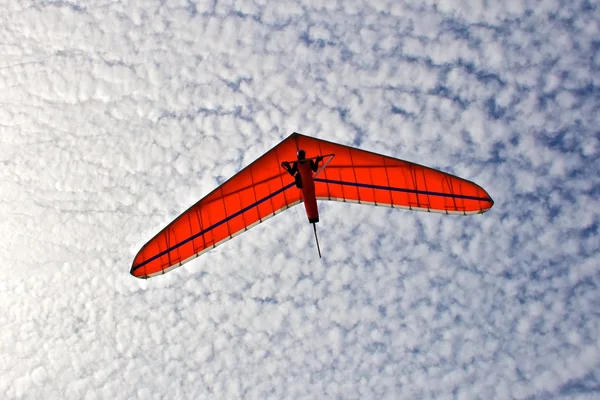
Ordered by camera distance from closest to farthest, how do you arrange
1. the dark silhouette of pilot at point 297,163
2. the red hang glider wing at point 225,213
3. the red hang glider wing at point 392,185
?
the dark silhouette of pilot at point 297,163 < the red hang glider wing at point 225,213 < the red hang glider wing at point 392,185

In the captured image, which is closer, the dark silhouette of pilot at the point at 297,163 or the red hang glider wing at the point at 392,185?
the dark silhouette of pilot at the point at 297,163

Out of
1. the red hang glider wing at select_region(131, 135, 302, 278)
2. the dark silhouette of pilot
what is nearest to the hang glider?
the red hang glider wing at select_region(131, 135, 302, 278)

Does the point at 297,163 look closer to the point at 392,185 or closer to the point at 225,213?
the point at 225,213

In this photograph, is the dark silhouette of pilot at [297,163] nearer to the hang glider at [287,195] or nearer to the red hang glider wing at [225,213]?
the hang glider at [287,195]

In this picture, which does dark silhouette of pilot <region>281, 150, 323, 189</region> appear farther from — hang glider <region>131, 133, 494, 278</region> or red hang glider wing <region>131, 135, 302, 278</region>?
red hang glider wing <region>131, 135, 302, 278</region>

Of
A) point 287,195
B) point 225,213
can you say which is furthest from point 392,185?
point 225,213

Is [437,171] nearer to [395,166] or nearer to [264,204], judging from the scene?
[395,166]

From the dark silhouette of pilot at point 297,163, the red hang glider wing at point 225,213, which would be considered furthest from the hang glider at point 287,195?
the dark silhouette of pilot at point 297,163

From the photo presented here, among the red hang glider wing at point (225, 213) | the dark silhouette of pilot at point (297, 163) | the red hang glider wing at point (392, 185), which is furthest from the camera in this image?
the red hang glider wing at point (392, 185)
